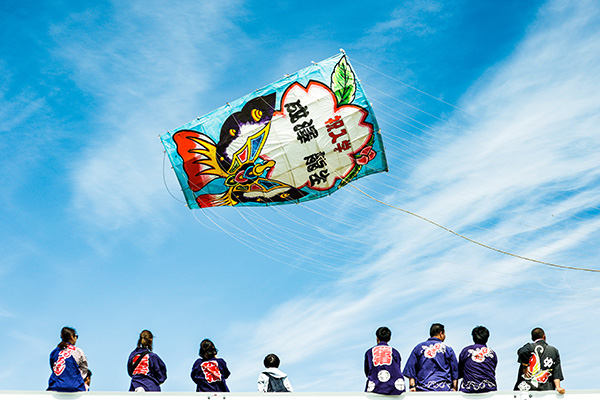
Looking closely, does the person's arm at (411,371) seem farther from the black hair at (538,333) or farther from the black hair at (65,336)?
the black hair at (65,336)

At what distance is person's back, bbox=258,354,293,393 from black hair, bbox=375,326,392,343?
1.76m

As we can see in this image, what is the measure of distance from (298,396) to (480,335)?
3.25 meters

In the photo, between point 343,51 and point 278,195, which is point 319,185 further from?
point 343,51

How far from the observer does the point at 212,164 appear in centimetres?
2022

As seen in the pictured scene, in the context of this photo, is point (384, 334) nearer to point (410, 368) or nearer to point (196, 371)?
point (410, 368)

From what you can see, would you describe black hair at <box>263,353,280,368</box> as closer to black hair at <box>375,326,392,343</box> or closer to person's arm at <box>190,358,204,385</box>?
person's arm at <box>190,358,204,385</box>

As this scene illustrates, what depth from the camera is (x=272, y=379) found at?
11148 millimetres

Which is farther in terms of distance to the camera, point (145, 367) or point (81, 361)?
point (145, 367)

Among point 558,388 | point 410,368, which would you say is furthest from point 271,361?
point 558,388

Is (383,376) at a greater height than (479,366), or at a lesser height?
lesser

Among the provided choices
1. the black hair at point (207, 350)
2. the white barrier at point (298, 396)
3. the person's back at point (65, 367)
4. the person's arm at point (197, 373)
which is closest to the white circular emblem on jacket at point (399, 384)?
the white barrier at point (298, 396)

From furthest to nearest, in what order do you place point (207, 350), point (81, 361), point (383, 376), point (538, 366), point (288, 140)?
point (288, 140), point (538, 366), point (207, 350), point (383, 376), point (81, 361)

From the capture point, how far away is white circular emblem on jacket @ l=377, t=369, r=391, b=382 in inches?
425

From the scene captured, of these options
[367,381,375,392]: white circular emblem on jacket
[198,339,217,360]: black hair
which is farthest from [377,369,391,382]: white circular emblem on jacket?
[198,339,217,360]: black hair
